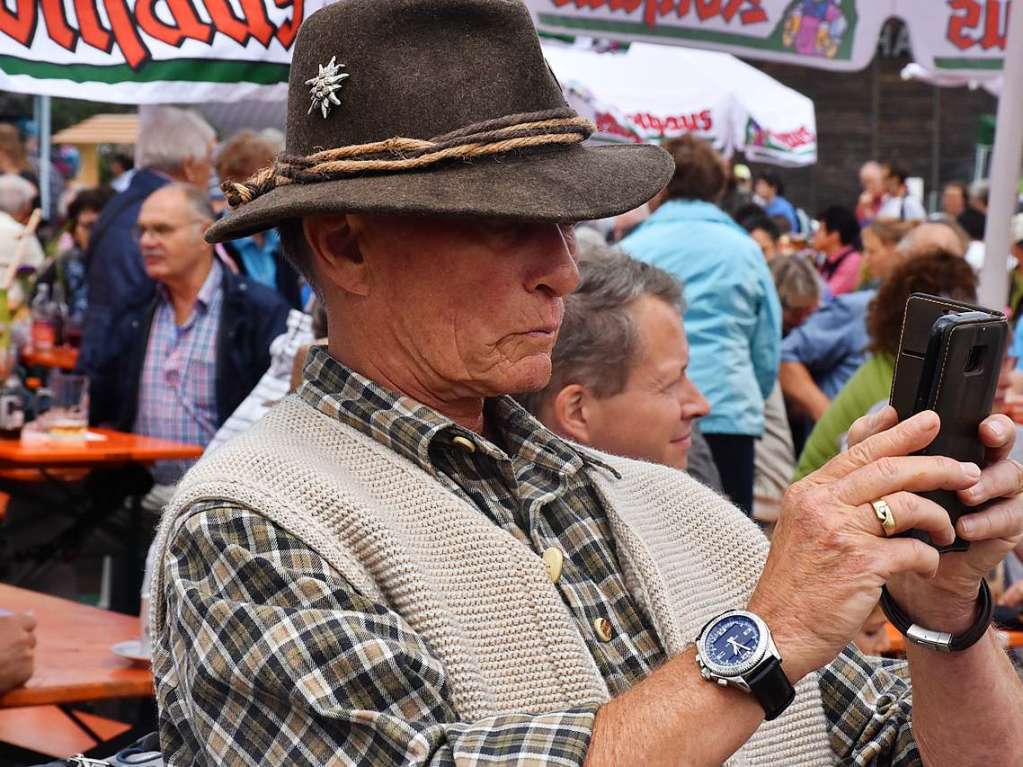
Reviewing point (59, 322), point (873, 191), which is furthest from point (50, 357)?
point (873, 191)

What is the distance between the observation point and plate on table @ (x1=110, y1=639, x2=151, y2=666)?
3422 millimetres

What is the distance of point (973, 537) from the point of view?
165 centimetres

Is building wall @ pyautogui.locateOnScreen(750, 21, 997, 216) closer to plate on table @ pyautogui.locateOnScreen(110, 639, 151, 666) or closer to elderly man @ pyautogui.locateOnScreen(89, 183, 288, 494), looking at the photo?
elderly man @ pyautogui.locateOnScreen(89, 183, 288, 494)

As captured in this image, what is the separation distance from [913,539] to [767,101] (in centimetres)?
1428

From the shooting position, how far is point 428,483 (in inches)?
70.9

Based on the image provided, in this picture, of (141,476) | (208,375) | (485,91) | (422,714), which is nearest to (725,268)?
(208,375)

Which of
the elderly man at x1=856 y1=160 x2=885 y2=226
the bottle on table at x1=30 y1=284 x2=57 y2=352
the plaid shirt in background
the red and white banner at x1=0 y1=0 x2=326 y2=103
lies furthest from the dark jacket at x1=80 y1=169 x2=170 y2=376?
the elderly man at x1=856 y1=160 x2=885 y2=226

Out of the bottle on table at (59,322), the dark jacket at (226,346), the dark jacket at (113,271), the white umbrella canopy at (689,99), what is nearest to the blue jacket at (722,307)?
the dark jacket at (226,346)

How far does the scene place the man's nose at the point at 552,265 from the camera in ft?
6.04

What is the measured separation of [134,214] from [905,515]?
6066 millimetres

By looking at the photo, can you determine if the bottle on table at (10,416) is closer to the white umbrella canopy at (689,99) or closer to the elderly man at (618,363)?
the elderly man at (618,363)

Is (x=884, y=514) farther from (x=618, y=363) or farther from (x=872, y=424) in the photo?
(x=618, y=363)

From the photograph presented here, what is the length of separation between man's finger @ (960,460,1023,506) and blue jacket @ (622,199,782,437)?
406 centimetres

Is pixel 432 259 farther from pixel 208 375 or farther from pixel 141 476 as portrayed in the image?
pixel 141 476
